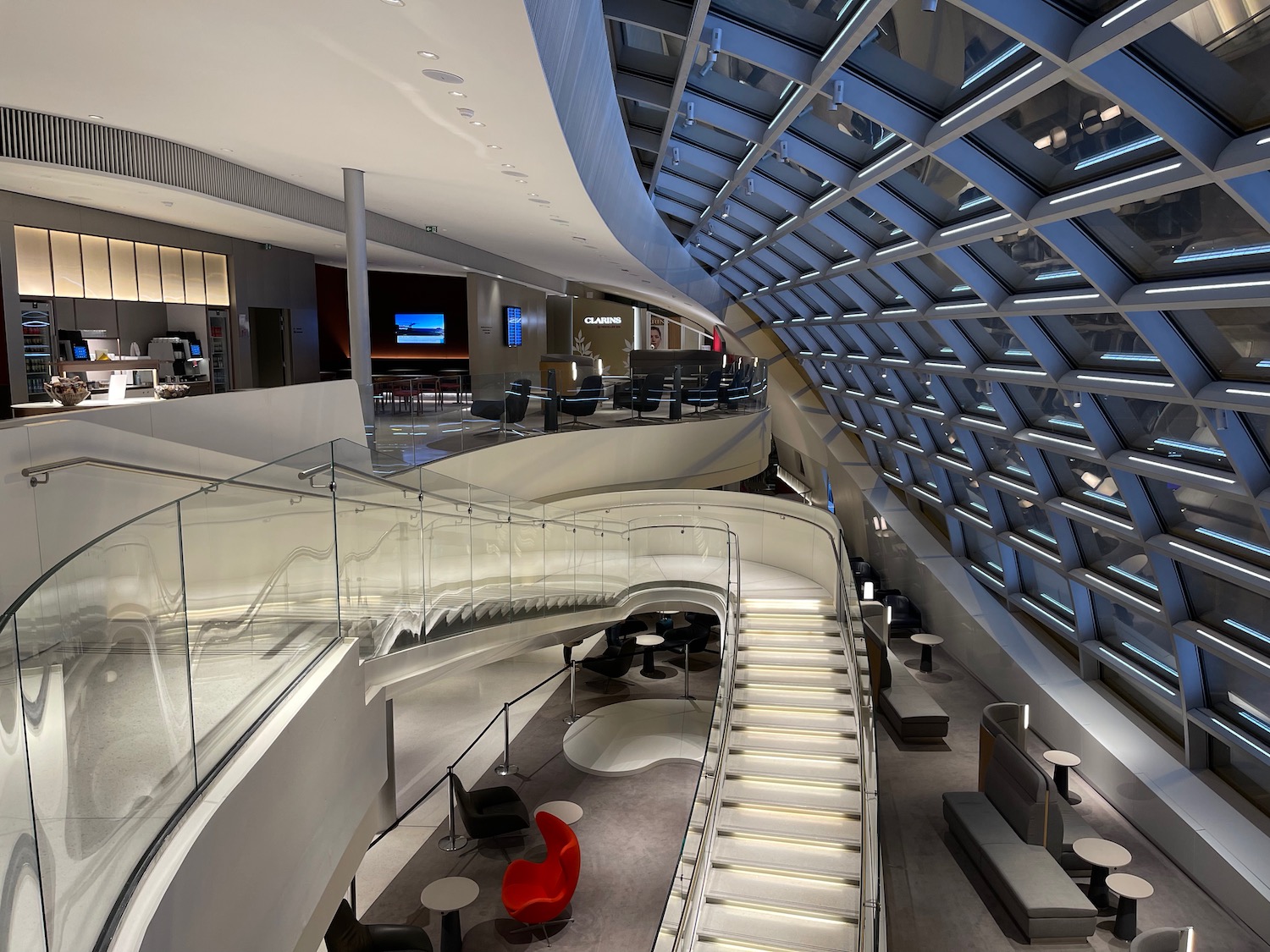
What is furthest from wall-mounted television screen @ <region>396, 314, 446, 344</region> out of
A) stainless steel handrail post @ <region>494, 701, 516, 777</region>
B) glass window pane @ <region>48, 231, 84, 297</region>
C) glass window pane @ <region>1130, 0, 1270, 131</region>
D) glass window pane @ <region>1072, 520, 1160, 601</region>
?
glass window pane @ <region>1130, 0, 1270, 131</region>

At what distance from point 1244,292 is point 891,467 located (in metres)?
21.3

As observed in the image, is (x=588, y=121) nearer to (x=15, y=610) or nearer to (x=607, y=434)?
(x=15, y=610)

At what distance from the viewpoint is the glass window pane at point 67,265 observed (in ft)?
47.1

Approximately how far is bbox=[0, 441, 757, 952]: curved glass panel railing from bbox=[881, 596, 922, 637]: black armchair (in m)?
16.5

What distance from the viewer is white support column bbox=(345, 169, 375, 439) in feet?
39.0

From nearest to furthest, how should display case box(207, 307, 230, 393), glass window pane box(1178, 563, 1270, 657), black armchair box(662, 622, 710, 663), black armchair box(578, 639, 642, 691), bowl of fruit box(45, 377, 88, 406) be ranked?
bowl of fruit box(45, 377, 88, 406)
glass window pane box(1178, 563, 1270, 657)
display case box(207, 307, 230, 393)
black armchair box(578, 639, 642, 691)
black armchair box(662, 622, 710, 663)

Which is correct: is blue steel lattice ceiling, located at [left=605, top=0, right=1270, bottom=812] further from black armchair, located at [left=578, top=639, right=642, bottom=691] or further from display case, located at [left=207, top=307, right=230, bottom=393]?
→ display case, located at [left=207, top=307, right=230, bottom=393]

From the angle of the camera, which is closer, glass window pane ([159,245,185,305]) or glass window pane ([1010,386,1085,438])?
glass window pane ([1010,386,1085,438])

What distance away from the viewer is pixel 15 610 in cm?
230

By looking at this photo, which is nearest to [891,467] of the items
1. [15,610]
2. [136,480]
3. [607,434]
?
[607,434]

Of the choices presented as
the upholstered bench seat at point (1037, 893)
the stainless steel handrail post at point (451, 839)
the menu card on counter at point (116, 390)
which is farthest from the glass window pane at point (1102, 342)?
the menu card on counter at point (116, 390)

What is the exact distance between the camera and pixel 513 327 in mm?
29406

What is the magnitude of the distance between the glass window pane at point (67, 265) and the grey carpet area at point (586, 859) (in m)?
11.0

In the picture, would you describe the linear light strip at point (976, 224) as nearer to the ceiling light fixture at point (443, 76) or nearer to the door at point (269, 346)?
the ceiling light fixture at point (443, 76)
